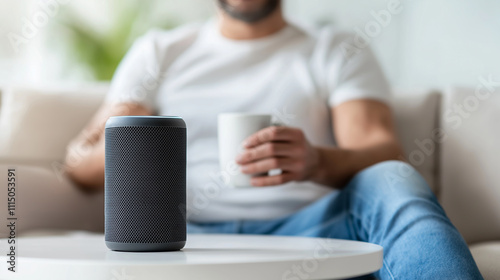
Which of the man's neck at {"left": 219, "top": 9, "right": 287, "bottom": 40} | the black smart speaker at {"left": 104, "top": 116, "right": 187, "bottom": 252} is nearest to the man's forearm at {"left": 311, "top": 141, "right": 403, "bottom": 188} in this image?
the man's neck at {"left": 219, "top": 9, "right": 287, "bottom": 40}

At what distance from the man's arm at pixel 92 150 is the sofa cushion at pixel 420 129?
2.36ft

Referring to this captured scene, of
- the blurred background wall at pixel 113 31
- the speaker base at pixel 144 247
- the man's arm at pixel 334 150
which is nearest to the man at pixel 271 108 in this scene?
the man's arm at pixel 334 150

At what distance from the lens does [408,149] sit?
1666 mm

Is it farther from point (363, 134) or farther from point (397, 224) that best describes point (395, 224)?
point (363, 134)

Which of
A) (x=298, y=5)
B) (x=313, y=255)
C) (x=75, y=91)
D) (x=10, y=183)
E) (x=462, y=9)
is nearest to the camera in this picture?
(x=313, y=255)

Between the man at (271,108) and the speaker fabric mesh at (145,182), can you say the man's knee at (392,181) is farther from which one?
the speaker fabric mesh at (145,182)

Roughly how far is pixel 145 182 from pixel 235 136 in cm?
37

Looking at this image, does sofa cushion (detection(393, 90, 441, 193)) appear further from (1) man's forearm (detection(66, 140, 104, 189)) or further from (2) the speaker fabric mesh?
(2) the speaker fabric mesh

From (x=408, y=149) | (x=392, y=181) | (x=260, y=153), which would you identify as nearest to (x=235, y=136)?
(x=260, y=153)

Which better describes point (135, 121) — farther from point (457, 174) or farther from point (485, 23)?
point (485, 23)

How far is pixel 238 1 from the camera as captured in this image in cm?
161

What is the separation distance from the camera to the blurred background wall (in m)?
3.22

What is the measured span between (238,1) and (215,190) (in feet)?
1.76

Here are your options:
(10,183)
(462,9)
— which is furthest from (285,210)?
(462,9)
